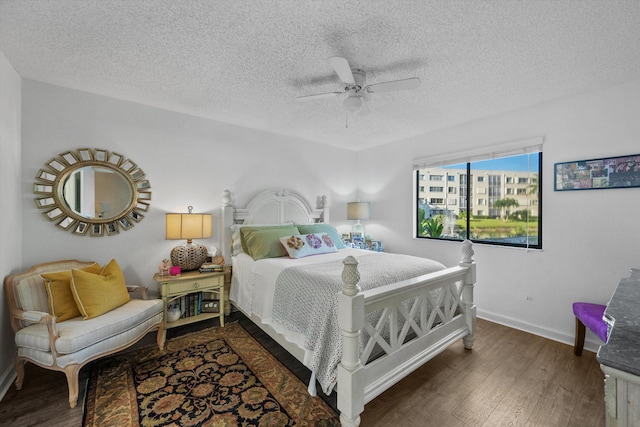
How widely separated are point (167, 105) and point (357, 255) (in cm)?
276

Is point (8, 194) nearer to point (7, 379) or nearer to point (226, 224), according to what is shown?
point (7, 379)

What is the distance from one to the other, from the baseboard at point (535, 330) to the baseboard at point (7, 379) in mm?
4504

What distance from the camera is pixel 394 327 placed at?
185cm

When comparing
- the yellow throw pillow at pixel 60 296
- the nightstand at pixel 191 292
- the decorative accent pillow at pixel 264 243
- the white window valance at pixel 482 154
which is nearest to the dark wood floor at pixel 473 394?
the yellow throw pillow at pixel 60 296

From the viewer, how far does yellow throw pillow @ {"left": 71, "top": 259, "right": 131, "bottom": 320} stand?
201cm

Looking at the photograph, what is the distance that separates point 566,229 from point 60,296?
15.1ft

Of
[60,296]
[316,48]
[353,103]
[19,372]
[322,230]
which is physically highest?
[316,48]

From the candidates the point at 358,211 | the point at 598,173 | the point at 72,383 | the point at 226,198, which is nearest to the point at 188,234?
the point at 226,198

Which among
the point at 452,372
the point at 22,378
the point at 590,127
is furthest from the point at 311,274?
the point at 590,127

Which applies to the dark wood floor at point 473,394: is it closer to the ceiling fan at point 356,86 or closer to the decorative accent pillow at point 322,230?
the decorative accent pillow at point 322,230

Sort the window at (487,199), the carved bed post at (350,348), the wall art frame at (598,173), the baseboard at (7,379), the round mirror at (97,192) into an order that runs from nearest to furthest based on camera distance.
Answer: the carved bed post at (350,348)
the baseboard at (7,379)
the wall art frame at (598,173)
the round mirror at (97,192)
the window at (487,199)

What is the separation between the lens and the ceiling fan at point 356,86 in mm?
1813

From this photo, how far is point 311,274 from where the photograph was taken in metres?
2.17

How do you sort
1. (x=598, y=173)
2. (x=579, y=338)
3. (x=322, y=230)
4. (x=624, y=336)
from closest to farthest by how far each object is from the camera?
(x=624, y=336) < (x=579, y=338) < (x=598, y=173) < (x=322, y=230)
